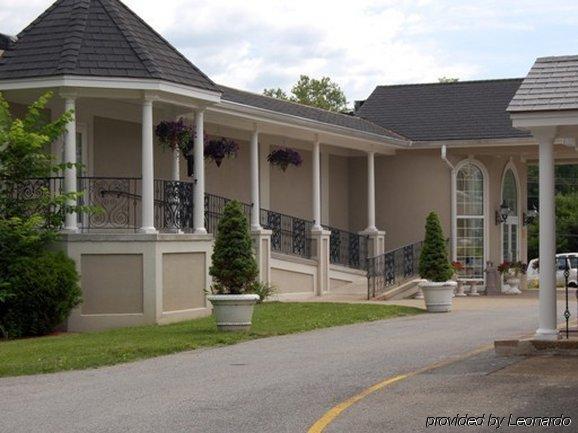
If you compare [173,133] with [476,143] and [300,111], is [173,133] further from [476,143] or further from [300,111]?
[476,143]

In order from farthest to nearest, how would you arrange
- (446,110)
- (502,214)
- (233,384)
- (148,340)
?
(446,110), (502,214), (148,340), (233,384)

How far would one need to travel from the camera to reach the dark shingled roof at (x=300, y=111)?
1009 inches

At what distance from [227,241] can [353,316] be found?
413 cm

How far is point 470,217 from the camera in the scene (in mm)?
32312

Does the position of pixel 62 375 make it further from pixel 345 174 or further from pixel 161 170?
pixel 345 174

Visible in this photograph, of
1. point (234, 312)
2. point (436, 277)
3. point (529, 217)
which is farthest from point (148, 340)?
point (529, 217)

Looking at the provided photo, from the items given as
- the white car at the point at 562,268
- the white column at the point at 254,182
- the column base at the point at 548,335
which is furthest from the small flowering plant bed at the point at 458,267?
the column base at the point at 548,335

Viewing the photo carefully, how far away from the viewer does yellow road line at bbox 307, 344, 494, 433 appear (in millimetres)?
9836

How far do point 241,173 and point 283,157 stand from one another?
4.21 ft

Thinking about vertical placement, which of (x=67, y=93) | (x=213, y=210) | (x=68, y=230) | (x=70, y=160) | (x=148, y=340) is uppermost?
(x=67, y=93)

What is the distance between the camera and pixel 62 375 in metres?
13.5

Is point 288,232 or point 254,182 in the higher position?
point 254,182

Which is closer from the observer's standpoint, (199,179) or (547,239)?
(547,239)

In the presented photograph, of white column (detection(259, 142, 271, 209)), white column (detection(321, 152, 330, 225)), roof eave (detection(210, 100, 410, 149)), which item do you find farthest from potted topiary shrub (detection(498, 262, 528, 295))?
white column (detection(259, 142, 271, 209))
